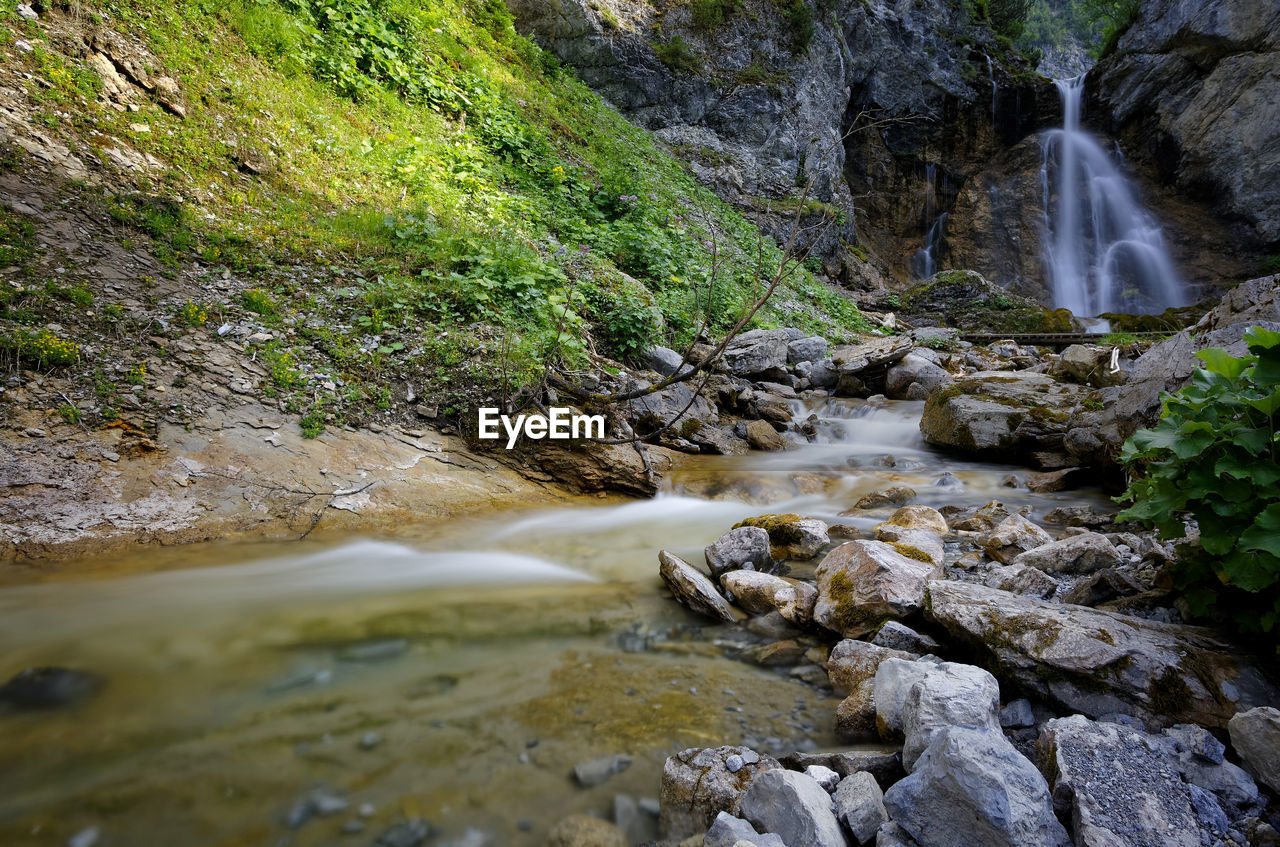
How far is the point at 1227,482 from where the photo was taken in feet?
6.37

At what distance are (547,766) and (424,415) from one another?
387 centimetres

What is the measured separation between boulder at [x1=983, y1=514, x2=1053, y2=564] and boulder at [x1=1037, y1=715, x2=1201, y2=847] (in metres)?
2.18

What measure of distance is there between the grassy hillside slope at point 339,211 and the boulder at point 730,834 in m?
2.49

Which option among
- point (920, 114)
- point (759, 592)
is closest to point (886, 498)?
point (759, 592)

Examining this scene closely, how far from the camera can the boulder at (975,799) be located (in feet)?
4.64

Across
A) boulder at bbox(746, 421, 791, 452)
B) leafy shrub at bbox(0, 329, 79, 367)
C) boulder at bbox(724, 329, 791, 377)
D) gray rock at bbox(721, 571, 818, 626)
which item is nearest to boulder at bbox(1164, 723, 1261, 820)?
gray rock at bbox(721, 571, 818, 626)

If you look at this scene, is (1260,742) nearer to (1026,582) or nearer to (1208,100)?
(1026,582)

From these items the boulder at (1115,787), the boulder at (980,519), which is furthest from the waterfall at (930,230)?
the boulder at (1115,787)

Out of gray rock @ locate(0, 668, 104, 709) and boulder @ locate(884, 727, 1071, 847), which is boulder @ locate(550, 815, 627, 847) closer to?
boulder @ locate(884, 727, 1071, 847)

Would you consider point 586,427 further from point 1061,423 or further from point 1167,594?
point 1061,423

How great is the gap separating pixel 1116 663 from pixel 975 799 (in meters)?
1.03

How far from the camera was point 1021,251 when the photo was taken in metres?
26.1

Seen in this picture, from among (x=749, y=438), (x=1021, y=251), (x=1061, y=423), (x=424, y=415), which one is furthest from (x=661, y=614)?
(x=1021, y=251)

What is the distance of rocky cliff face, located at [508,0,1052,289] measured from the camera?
1809 centimetres
